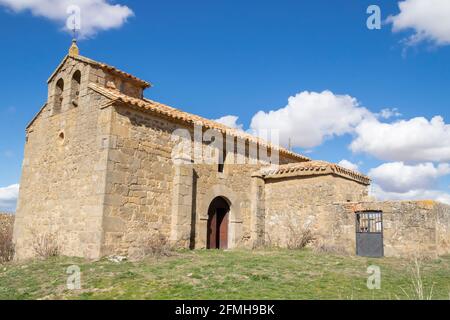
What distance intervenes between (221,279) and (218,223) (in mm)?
6866

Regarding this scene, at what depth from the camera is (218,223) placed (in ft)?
46.5

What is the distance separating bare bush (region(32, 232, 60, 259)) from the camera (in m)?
11.2

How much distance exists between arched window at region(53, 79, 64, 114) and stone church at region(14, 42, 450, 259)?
0.13 feet

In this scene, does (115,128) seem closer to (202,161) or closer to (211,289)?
(202,161)

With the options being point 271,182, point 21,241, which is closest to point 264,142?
point 271,182

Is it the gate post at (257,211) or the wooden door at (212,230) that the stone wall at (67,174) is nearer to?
the wooden door at (212,230)

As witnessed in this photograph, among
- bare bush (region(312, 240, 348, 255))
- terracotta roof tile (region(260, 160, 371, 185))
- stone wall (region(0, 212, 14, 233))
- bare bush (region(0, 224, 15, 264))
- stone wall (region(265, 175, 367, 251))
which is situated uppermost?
terracotta roof tile (region(260, 160, 371, 185))

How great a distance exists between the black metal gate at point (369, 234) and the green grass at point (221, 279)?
1.49 metres

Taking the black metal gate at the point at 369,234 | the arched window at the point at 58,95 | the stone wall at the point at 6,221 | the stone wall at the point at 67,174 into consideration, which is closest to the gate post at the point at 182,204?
the stone wall at the point at 67,174

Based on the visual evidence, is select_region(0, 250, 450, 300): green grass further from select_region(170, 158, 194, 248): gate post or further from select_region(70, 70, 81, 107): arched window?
select_region(70, 70, 81, 107): arched window

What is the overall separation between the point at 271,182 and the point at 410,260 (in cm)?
591

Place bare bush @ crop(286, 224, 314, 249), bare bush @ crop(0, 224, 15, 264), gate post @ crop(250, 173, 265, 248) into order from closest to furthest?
bare bush @ crop(286, 224, 314, 249) < bare bush @ crop(0, 224, 15, 264) < gate post @ crop(250, 173, 265, 248)

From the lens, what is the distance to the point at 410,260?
10.7 metres

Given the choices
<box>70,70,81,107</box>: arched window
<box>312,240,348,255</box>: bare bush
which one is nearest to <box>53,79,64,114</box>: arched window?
<box>70,70,81,107</box>: arched window
